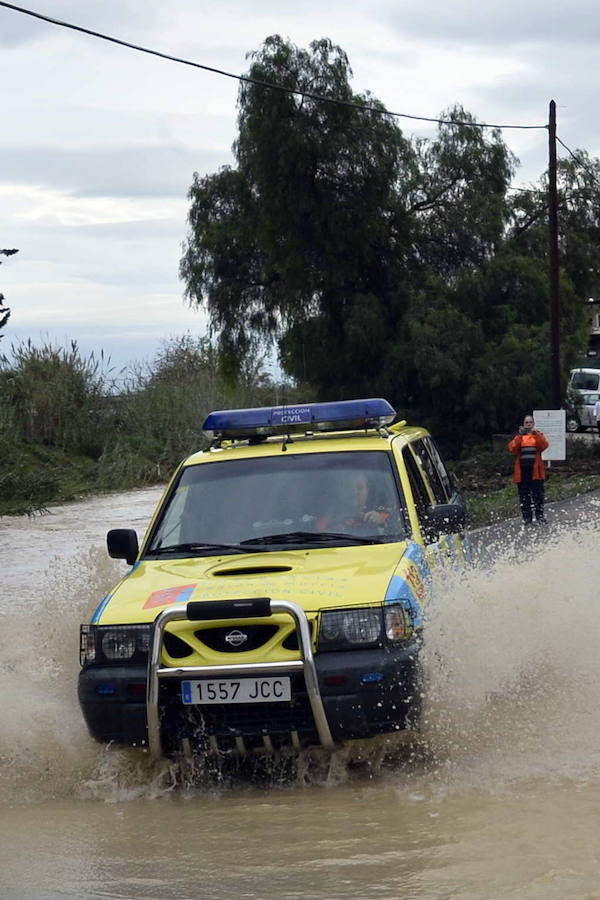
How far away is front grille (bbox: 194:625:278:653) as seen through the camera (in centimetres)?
636

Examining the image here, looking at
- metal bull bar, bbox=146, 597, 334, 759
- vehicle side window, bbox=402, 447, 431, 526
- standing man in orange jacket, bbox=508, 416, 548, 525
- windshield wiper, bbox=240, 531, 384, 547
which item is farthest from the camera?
standing man in orange jacket, bbox=508, 416, 548, 525

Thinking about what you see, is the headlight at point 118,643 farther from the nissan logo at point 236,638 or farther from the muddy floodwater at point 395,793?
the muddy floodwater at point 395,793

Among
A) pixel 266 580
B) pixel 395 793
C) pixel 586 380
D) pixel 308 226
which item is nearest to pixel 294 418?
pixel 266 580

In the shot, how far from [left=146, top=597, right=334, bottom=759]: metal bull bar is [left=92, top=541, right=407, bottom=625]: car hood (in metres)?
0.16

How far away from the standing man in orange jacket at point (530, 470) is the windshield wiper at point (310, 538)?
11.9 m

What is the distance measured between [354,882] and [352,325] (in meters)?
29.4

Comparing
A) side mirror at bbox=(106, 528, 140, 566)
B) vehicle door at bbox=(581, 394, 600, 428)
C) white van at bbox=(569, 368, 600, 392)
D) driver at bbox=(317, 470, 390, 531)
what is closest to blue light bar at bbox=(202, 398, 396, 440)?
driver at bbox=(317, 470, 390, 531)

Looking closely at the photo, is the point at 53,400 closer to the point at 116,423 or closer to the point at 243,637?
the point at 116,423

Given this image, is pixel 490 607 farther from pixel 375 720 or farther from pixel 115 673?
pixel 115 673

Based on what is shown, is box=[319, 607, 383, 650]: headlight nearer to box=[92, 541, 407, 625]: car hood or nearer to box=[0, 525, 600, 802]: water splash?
box=[92, 541, 407, 625]: car hood

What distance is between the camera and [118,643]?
21.4ft

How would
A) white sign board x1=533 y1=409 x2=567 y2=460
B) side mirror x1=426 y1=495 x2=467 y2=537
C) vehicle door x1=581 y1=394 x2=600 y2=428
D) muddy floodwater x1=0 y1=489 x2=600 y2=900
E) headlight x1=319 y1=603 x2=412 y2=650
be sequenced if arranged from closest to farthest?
muddy floodwater x1=0 y1=489 x2=600 y2=900, headlight x1=319 y1=603 x2=412 y2=650, side mirror x1=426 y1=495 x2=467 y2=537, white sign board x1=533 y1=409 x2=567 y2=460, vehicle door x1=581 y1=394 x2=600 y2=428

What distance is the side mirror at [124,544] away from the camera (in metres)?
7.63

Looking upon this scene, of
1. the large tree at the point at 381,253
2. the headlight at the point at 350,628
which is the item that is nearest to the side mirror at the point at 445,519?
the headlight at the point at 350,628
